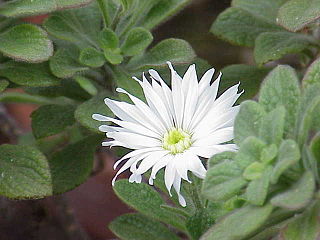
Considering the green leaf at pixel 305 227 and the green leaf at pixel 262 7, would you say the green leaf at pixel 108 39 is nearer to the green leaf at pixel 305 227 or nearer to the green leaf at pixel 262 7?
the green leaf at pixel 262 7

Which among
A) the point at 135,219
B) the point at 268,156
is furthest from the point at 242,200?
the point at 135,219

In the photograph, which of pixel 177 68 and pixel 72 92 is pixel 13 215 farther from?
pixel 177 68

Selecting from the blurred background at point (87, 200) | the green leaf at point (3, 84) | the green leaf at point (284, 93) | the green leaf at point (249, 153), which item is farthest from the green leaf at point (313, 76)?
the blurred background at point (87, 200)

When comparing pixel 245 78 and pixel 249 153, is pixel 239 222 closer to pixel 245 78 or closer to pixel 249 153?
pixel 249 153

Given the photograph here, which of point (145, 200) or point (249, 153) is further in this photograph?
point (145, 200)

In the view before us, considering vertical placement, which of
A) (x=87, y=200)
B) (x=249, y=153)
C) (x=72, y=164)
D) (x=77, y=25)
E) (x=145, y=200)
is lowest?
(x=87, y=200)

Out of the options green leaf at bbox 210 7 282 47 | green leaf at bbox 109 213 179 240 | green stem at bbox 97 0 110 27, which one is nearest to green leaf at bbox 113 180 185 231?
green leaf at bbox 109 213 179 240

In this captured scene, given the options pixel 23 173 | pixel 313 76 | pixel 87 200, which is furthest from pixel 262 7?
pixel 87 200
